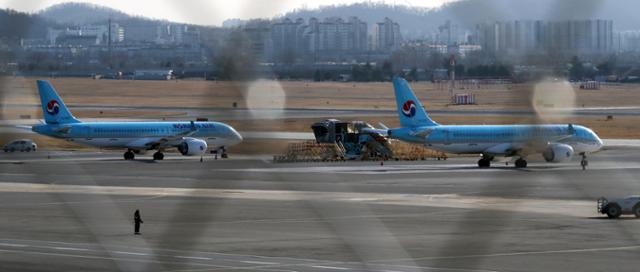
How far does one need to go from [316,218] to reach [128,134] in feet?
114

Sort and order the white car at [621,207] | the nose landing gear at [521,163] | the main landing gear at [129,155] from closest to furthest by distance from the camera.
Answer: the white car at [621,207]
the nose landing gear at [521,163]
the main landing gear at [129,155]

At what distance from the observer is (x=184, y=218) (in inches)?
1252

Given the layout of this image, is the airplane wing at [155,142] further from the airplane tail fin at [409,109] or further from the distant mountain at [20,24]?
the distant mountain at [20,24]

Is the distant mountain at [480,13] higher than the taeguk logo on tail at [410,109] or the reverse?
higher

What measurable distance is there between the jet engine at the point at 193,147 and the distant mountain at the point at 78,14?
45.5 m

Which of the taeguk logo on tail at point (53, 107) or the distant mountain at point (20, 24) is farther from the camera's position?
the taeguk logo on tail at point (53, 107)

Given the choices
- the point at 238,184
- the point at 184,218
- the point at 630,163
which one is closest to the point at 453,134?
the point at 630,163

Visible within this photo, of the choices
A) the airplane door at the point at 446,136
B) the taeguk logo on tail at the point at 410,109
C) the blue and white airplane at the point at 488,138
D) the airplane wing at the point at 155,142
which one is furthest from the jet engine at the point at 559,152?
the airplane wing at the point at 155,142

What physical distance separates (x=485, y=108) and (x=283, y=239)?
72029mm

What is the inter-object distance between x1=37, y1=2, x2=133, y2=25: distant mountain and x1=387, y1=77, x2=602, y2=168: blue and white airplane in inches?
1430

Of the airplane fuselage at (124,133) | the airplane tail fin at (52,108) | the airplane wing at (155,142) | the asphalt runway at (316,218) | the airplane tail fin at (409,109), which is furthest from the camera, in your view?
the airplane wing at (155,142)

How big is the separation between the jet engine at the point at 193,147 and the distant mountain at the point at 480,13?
1524 inches

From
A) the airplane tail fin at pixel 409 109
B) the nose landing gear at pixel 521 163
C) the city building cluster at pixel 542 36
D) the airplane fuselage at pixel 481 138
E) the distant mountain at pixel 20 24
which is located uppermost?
Result: the distant mountain at pixel 20 24

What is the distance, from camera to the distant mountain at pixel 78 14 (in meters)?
16.5
